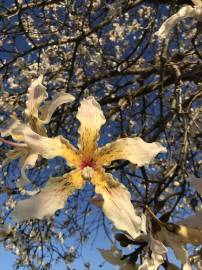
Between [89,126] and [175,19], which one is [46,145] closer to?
[89,126]


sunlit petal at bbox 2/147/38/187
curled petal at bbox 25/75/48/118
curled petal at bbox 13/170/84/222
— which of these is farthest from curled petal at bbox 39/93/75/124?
Answer: curled petal at bbox 13/170/84/222

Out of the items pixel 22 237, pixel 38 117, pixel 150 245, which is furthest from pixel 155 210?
pixel 22 237

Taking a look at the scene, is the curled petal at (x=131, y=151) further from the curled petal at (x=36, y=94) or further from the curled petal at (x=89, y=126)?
the curled petal at (x=36, y=94)

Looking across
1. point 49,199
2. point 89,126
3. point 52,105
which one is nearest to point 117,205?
point 49,199

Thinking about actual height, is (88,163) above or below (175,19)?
below

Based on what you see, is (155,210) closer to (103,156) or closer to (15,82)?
(103,156)

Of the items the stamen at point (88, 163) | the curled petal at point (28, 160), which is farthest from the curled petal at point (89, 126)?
the curled petal at point (28, 160)

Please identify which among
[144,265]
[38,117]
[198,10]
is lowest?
[144,265]
